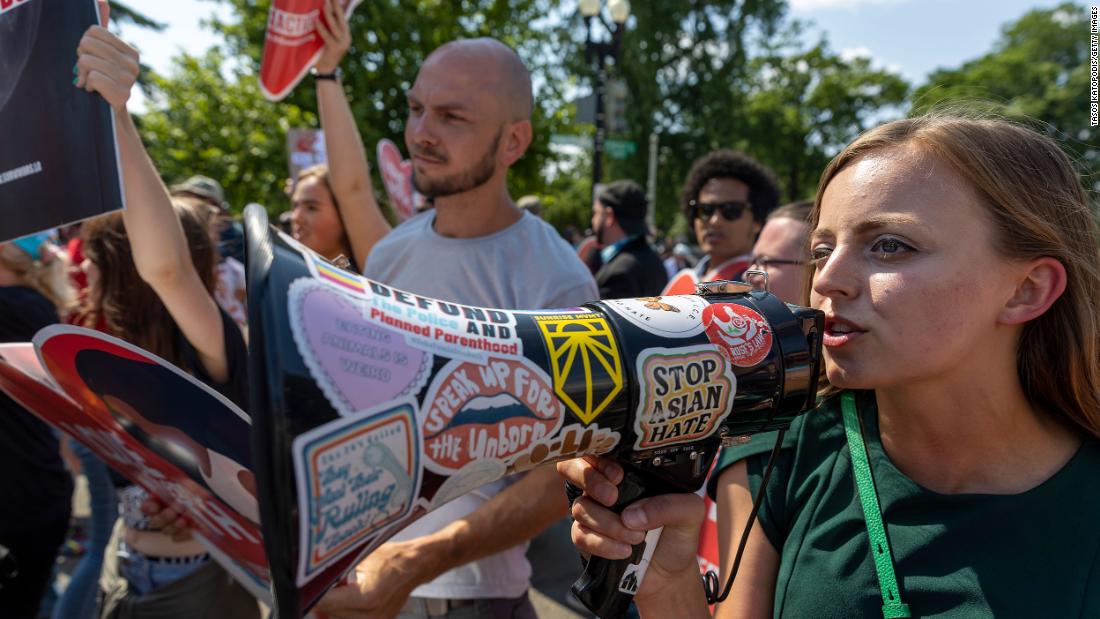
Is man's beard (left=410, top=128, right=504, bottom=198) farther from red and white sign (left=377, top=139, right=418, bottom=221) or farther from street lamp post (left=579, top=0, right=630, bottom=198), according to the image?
street lamp post (left=579, top=0, right=630, bottom=198)

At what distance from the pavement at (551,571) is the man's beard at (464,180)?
271 cm

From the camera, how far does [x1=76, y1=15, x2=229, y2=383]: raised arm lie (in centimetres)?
137

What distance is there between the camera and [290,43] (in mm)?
2510

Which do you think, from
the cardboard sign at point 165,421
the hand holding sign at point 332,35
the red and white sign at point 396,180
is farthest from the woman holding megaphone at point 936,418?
the red and white sign at point 396,180

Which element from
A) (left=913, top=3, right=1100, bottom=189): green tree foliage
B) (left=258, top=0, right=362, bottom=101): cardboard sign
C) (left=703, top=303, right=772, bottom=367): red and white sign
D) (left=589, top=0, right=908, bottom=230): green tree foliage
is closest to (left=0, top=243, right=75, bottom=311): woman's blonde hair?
(left=258, top=0, right=362, bottom=101): cardboard sign

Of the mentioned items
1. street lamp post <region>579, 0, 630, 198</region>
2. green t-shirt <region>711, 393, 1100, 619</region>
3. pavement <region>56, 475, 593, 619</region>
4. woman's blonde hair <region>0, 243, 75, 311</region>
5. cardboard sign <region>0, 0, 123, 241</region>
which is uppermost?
street lamp post <region>579, 0, 630, 198</region>

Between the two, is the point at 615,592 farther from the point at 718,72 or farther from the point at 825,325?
the point at 718,72

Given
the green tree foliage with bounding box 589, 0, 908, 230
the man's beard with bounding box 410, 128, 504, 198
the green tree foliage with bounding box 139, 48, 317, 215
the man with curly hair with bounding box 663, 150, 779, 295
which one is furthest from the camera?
the green tree foliage with bounding box 589, 0, 908, 230

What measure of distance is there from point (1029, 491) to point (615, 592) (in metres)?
0.72

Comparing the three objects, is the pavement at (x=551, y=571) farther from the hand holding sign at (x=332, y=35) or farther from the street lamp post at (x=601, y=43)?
the street lamp post at (x=601, y=43)

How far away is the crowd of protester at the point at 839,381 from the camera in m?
1.06

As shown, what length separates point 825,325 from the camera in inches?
45.8

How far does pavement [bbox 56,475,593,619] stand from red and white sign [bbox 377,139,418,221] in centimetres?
263

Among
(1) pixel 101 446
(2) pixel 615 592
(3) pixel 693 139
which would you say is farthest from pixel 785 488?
(3) pixel 693 139
